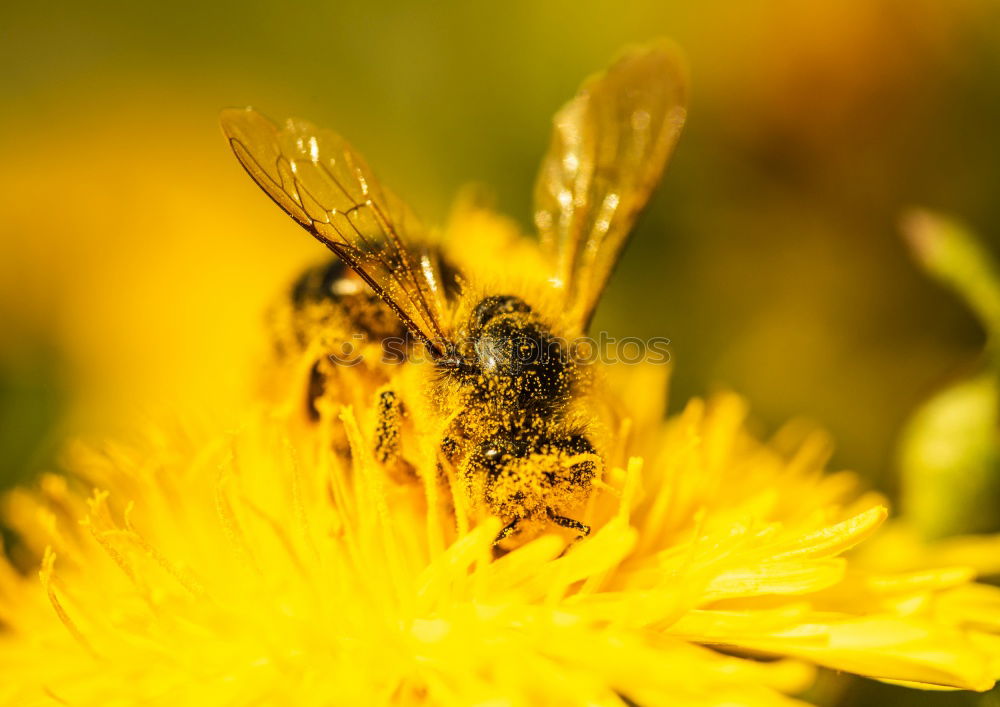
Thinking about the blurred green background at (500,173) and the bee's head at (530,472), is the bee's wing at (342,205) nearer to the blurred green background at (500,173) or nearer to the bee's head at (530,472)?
the bee's head at (530,472)

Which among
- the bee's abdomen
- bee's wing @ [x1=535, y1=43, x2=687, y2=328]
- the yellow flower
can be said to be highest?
bee's wing @ [x1=535, y1=43, x2=687, y2=328]

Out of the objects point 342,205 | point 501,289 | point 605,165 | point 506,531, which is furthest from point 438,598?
Result: point 605,165

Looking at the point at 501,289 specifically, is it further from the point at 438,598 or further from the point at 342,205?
the point at 438,598

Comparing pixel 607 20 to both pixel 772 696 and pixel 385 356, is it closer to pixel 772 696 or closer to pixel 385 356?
pixel 385 356

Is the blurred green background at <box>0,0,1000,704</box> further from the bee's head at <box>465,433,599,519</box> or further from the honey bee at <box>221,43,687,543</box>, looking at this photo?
the bee's head at <box>465,433,599,519</box>

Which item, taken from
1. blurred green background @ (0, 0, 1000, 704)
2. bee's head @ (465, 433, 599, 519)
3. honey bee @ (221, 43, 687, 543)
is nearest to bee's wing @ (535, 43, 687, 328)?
honey bee @ (221, 43, 687, 543)

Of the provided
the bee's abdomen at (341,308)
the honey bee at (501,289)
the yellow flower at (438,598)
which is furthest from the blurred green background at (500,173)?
the honey bee at (501,289)
